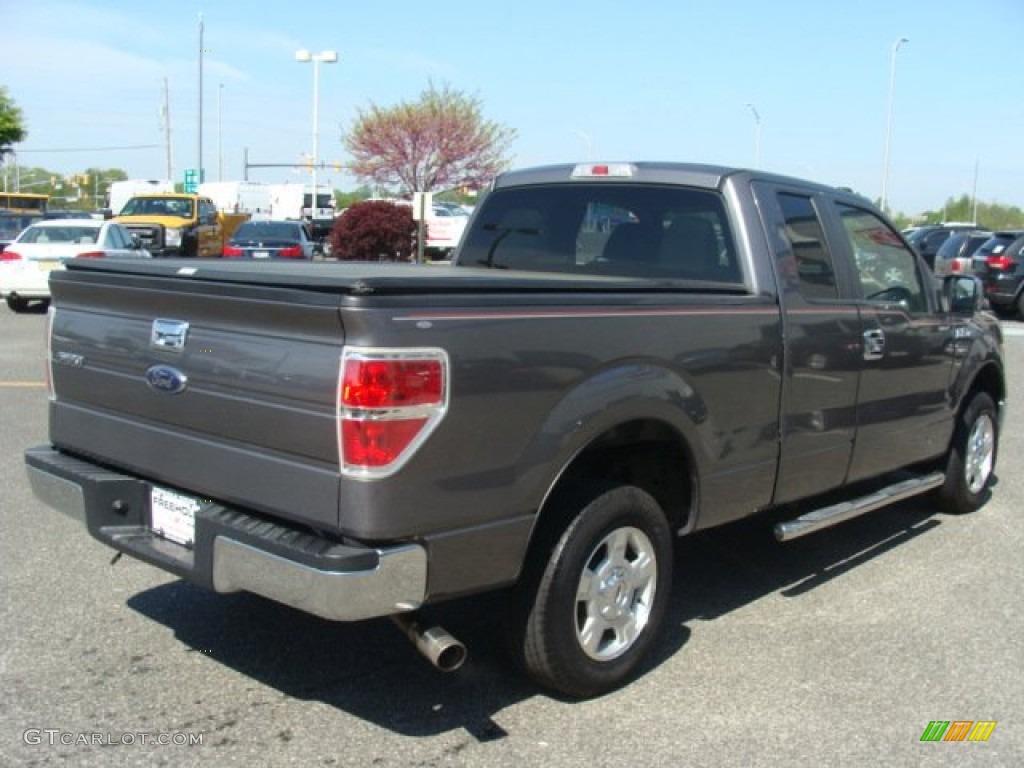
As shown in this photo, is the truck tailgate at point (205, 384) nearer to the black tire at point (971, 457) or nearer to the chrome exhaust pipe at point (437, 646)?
the chrome exhaust pipe at point (437, 646)

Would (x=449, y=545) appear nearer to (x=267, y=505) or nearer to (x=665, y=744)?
(x=267, y=505)

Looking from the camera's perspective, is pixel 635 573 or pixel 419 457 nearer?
pixel 419 457

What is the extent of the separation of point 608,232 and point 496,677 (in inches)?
86.6

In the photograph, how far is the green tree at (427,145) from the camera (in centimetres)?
5138

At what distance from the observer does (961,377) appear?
6230 millimetres

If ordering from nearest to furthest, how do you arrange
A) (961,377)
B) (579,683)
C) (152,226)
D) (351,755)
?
1. (351,755)
2. (579,683)
3. (961,377)
4. (152,226)

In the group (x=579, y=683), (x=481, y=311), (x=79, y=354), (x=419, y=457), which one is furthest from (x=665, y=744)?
(x=79, y=354)

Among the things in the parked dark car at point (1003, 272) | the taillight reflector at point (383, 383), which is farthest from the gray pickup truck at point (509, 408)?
the parked dark car at point (1003, 272)

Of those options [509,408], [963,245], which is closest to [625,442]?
[509,408]

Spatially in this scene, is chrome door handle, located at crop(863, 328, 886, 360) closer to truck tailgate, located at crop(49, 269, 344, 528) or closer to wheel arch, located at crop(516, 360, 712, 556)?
wheel arch, located at crop(516, 360, 712, 556)

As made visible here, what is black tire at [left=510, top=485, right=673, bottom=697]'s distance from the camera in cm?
372

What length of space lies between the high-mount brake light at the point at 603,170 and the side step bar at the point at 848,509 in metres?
1.80

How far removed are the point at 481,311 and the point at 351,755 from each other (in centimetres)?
147

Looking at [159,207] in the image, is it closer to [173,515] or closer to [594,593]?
[173,515]
